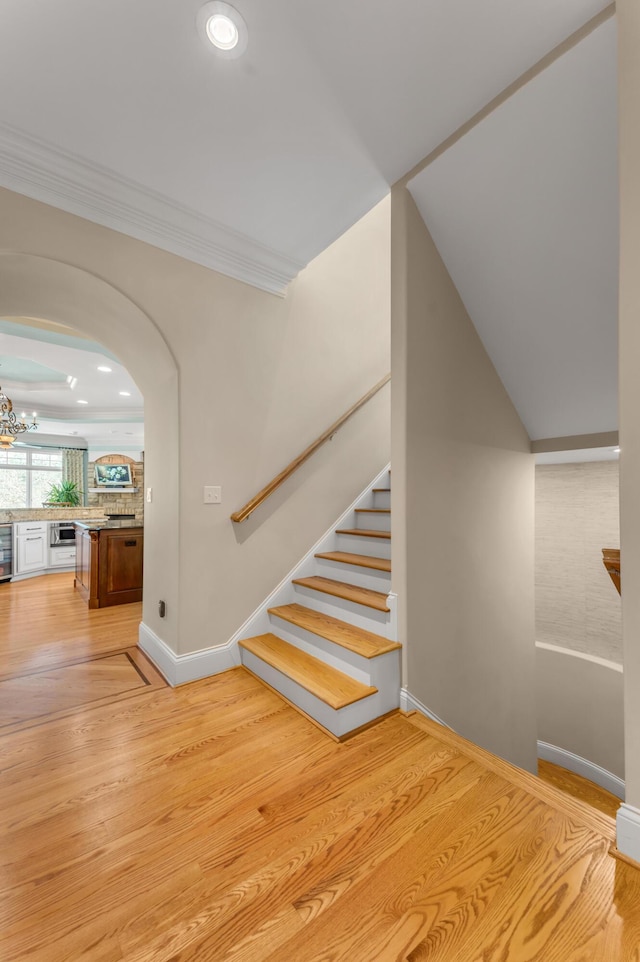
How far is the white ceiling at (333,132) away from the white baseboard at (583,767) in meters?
3.89

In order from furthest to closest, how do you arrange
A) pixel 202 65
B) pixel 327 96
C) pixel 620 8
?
pixel 327 96 → pixel 202 65 → pixel 620 8

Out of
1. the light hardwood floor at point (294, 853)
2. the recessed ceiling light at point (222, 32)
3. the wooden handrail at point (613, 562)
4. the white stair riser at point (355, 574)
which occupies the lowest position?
the light hardwood floor at point (294, 853)

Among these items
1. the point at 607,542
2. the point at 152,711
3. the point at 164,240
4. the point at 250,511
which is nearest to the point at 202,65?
the point at 164,240

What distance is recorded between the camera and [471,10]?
1433mm

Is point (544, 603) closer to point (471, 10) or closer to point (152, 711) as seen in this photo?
point (152, 711)

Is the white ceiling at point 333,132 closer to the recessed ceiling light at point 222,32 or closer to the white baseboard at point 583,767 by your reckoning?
the recessed ceiling light at point 222,32

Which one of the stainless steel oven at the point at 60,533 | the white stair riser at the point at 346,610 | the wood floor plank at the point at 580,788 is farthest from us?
the stainless steel oven at the point at 60,533

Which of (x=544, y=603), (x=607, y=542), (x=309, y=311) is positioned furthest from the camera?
(x=544, y=603)

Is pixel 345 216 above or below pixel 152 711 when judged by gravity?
above

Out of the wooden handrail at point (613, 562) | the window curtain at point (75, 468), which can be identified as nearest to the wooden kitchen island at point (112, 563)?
the wooden handrail at point (613, 562)

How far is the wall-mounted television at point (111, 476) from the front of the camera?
335 inches

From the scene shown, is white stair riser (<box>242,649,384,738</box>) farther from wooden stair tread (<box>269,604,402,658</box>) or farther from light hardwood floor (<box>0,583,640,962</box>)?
wooden stair tread (<box>269,604,402,658</box>)

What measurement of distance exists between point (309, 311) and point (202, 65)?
62.3 inches

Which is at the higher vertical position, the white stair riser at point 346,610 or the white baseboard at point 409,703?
the white stair riser at point 346,610
